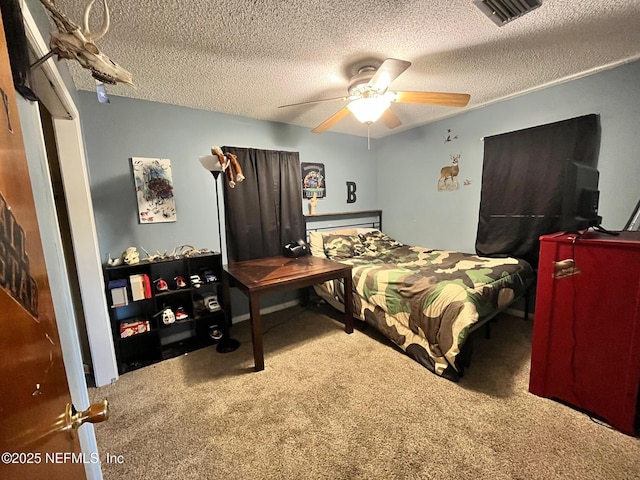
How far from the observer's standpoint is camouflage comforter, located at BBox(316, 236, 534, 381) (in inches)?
74.2

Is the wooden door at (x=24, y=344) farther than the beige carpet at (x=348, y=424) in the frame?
No

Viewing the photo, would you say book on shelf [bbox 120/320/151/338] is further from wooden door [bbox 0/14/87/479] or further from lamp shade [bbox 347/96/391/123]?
lamp shade [bbox 347/96/391/123]

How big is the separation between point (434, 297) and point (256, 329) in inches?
55.4

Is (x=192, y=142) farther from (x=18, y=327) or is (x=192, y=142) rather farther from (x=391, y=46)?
(x=18, y=327)

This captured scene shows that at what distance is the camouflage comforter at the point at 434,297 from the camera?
6.18 ft

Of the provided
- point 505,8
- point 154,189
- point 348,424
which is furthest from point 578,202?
point 154,189

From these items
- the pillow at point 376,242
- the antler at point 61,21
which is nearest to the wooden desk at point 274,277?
the pillow at point 376,242

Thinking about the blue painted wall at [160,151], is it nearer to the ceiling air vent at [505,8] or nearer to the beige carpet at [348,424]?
the beige carpet at [348,424]

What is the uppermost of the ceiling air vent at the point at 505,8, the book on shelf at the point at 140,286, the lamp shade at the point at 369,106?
the ceiling air vent at the point at 505,8

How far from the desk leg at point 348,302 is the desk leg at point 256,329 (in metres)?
0.91

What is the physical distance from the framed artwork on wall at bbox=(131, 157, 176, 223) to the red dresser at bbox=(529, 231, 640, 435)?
3.08m

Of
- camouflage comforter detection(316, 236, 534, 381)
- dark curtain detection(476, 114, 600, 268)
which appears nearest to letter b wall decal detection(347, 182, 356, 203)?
camouflage comforter detection(316, 236, 534, 381)

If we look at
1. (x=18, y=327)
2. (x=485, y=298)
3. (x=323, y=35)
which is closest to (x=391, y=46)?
(x=323, y=35)

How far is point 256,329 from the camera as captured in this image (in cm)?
207
